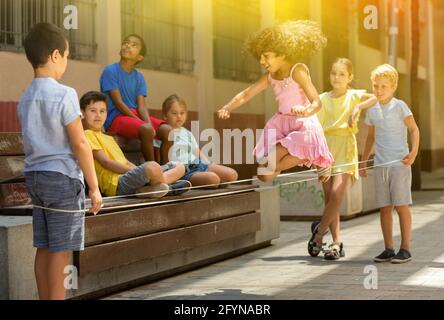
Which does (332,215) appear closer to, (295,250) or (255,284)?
(295,250)

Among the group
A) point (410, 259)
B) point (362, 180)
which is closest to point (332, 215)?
point (410, 259)

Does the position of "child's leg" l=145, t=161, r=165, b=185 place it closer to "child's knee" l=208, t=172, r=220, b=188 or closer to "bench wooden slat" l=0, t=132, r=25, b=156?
"bench wooden slat" l=0, t=132, r=25, b=156

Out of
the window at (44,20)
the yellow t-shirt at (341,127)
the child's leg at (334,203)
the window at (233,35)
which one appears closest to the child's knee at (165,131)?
the yellow t-shirt at (341,127)

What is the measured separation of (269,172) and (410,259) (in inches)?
79.7

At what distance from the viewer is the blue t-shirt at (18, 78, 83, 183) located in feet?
15.8

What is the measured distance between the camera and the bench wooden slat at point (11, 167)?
261 inches

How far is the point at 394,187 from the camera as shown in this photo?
26.1 feet

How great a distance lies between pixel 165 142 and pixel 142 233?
1965 millimetres

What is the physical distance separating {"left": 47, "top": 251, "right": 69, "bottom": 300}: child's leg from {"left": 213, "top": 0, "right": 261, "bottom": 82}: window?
12105 mm

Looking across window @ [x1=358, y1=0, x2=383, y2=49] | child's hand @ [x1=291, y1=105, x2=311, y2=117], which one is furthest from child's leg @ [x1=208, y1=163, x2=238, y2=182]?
window @ [x1=358, y1=0, x2=383, y2=49]

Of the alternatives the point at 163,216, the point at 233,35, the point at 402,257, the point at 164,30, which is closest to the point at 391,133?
the point at 402,257

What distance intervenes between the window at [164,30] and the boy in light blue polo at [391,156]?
21.3ft

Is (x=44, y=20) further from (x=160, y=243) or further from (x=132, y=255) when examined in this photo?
(x=132, y=255)

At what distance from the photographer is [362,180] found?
13.2 metres
